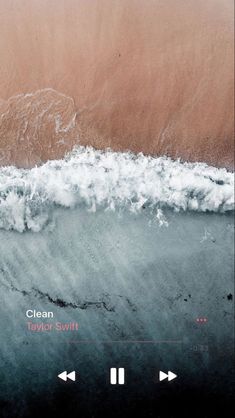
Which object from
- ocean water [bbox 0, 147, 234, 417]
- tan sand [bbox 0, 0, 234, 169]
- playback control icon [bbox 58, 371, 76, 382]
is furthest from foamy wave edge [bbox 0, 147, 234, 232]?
playback control icon [bbox 58, 371, 76, 382]

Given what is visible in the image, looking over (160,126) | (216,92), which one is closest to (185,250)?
(160,126)

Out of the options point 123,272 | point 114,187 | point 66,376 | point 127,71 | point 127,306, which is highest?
point 127,71

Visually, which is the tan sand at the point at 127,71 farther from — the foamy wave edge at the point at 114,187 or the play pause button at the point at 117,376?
the play pause button at the point at 117,376

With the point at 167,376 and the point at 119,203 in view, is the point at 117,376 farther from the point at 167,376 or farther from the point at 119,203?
the point at 119,203

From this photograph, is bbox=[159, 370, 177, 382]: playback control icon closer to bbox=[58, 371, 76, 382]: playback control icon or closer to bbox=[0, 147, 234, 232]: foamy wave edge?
bbox=[58, 371, 76, 382]: playback control icon

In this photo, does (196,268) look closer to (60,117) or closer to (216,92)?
(216,92)

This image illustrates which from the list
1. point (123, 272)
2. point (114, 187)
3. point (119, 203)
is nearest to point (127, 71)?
point (114, 187)

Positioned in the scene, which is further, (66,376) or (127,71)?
(66,376)

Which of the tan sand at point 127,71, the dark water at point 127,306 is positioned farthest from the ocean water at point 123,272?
the tan sand at point 127,71
